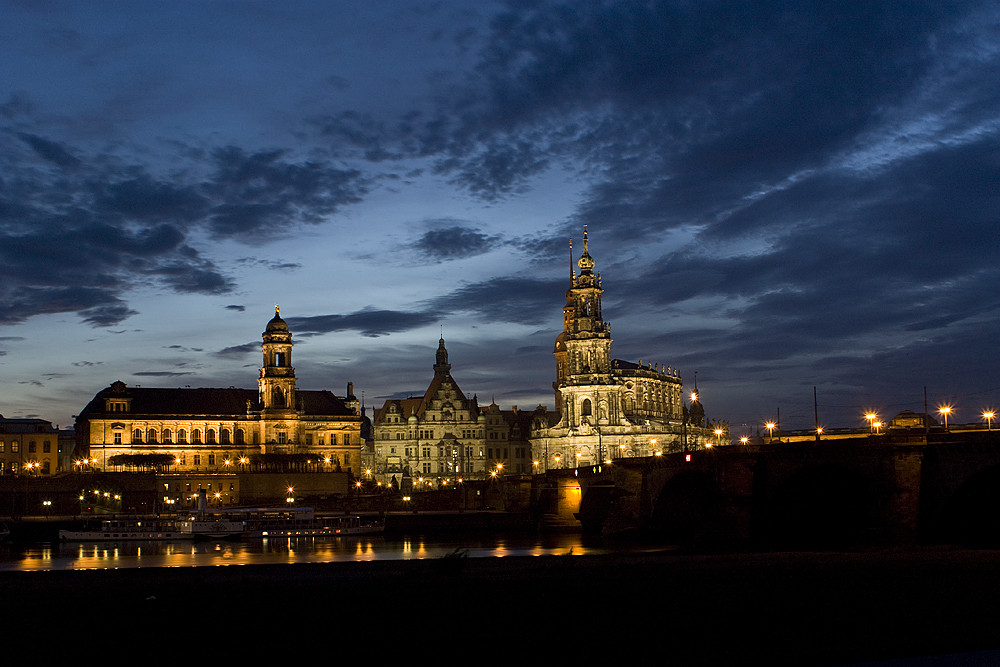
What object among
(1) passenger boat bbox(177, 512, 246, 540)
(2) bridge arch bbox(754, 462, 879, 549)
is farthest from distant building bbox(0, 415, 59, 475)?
(2) bridge arch bbox(754, 462, 879, 549)

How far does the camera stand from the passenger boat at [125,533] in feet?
308

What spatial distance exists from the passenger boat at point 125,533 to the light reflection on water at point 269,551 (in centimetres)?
213

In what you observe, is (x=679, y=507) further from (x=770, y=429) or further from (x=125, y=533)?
(x=125, y=533)

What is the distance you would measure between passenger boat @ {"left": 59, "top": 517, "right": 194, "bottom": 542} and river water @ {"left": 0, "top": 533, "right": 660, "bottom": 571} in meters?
2.07

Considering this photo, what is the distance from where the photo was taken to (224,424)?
155 metres

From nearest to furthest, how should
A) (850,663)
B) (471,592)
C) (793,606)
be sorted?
(850,663) → (793,606) → (471,592)

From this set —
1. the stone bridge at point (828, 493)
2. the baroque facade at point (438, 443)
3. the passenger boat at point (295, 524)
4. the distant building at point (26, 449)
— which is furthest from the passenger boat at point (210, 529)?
the baroque facade at point (438, 443)

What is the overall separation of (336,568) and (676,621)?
26.1 meters

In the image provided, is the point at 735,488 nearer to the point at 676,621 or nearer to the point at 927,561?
the point at 927,561

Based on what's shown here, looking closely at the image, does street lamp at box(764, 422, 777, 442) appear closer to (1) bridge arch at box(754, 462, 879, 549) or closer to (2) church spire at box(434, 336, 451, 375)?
(1) bridge arch at box(754, 462, 879, 549)

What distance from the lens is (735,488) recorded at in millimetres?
64562

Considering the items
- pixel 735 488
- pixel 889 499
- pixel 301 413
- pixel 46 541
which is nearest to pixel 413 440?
pixel 301 413

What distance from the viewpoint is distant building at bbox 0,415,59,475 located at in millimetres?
141750

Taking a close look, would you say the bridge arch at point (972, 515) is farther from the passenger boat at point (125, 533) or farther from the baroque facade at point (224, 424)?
the baroque facade at point (224, 424)
